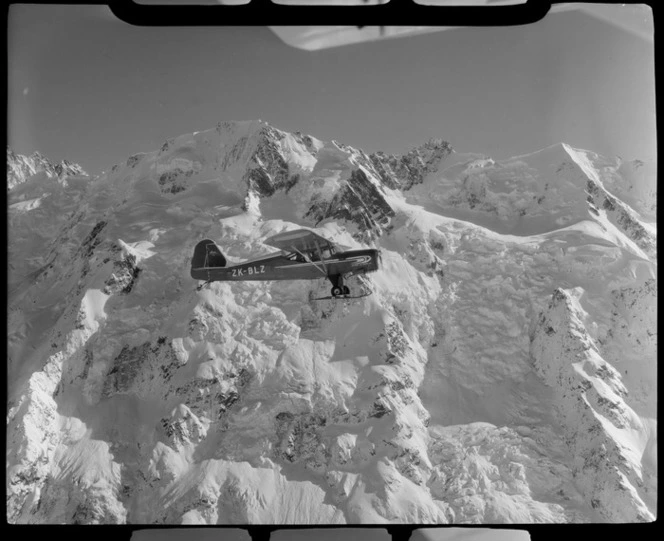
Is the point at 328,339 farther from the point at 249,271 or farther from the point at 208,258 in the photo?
the point at 249,271

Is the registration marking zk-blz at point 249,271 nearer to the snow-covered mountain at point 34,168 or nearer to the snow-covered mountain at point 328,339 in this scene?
the snow-covered mountain at point 34,168

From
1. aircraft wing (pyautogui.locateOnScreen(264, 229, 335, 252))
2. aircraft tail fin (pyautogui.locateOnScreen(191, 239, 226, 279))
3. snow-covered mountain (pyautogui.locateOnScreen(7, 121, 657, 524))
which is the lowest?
snow-covered mountain (pyautogui.locateOnScreen(7, 121, 657, 524))

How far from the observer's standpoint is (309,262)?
49.5 feet

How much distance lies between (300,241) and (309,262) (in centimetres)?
59

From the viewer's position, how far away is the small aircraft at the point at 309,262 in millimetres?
14977

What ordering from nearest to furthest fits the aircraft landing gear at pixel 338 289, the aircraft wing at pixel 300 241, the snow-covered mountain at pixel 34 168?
the snow-covered mountain at pixel 34 168 < the aircraft landing gear at pixel 338 289 < the aircraft wing at pixel 300 241

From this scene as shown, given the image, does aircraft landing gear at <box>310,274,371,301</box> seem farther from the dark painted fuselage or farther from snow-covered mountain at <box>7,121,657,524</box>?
snow-covered mountain at <box>7,121,657,524</box>

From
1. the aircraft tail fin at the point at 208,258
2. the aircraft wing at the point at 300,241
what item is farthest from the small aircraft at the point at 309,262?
the aircraft tail fin at the point at 208,258

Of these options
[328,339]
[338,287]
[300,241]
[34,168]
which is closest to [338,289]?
[338,287]

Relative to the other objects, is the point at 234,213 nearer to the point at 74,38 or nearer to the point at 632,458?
the point at 74,38

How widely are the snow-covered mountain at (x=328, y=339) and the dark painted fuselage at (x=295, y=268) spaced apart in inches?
223

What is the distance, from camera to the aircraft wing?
49.5 feet

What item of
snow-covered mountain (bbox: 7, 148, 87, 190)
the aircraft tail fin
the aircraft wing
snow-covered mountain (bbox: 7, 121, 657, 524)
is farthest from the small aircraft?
snow-covered mountain (bbox: 7, 121, 657, 524)

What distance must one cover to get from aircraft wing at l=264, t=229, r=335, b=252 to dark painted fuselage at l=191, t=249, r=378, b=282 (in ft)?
0.91
